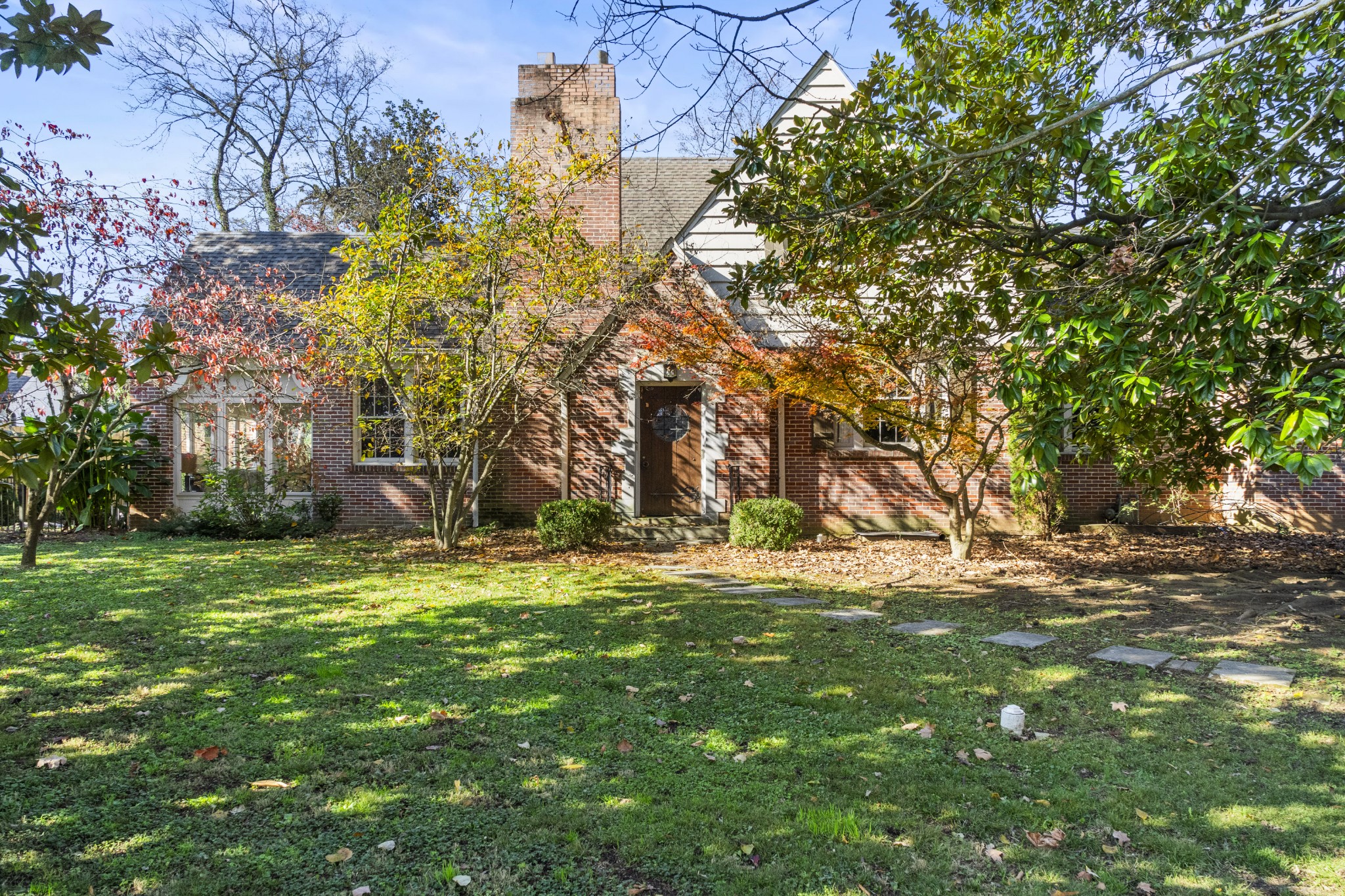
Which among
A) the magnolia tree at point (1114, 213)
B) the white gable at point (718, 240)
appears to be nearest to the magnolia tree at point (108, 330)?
the magnolia tree at point (1114, 213)

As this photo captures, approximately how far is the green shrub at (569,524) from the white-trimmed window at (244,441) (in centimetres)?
517

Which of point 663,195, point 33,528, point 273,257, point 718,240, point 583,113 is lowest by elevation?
point 33,528

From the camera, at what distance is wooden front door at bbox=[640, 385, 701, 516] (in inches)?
501

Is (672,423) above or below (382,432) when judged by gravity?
above

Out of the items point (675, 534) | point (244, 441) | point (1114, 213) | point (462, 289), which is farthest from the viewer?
point (244, 441)

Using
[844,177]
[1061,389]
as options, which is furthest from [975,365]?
[1061,389]

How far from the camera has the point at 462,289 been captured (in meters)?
9.27

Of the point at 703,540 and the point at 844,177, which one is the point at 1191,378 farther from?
the point at 703,540

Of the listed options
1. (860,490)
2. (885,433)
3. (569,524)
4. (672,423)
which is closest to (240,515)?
(569,524)

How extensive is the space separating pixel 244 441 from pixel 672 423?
7470 mm

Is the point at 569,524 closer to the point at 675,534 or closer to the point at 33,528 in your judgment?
the point at 675,534

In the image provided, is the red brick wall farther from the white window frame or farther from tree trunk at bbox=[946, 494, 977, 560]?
the white window frame

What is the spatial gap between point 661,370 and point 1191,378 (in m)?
9.52

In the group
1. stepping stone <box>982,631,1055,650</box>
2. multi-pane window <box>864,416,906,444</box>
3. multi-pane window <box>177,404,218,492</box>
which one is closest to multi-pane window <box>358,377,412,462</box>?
multi-pane window <box>177,404,218,492</box>
